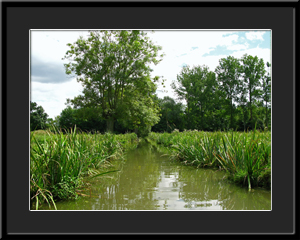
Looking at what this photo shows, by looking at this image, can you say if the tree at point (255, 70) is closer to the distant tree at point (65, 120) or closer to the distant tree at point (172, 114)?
the distant tree at point (65, 120)

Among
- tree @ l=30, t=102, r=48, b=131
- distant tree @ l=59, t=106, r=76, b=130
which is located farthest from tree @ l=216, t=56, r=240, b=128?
distant tree @ l=59, t=106, r=76, b=130

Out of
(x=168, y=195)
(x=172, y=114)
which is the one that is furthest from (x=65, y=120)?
(x=172, y=114)

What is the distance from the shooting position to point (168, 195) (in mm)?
3387

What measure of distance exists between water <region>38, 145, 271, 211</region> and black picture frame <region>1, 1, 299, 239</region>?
2.83ft

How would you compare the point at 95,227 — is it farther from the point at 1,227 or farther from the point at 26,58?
the point at 26,58

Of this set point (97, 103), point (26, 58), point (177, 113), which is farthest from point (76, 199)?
point (177, 113)

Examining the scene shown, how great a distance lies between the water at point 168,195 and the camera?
2877mm

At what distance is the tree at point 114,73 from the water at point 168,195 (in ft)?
31.4

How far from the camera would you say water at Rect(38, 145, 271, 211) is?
288 centimetres

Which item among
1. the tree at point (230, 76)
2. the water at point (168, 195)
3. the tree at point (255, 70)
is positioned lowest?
the water at point (168, 195)

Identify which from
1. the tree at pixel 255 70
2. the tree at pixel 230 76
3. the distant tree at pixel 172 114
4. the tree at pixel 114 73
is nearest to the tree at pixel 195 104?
the distant tree at pixel 172 114

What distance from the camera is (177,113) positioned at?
27.8 metres
